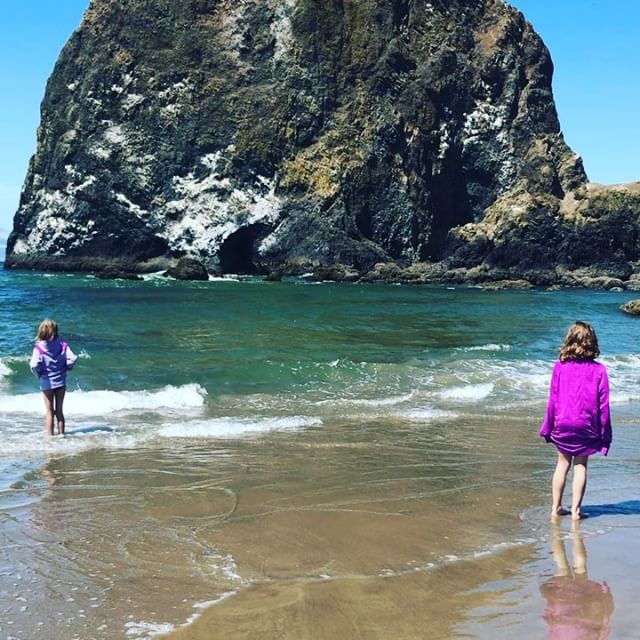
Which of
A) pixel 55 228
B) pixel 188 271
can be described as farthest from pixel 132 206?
pixel 188 271

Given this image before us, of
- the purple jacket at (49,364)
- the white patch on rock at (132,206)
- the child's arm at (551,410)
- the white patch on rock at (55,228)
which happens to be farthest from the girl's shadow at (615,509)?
the white patch on rock at (55,228)

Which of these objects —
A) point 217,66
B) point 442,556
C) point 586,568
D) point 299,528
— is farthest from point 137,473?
point 217,66

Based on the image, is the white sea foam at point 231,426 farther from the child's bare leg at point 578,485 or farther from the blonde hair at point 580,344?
the blonde hair at point 580,344

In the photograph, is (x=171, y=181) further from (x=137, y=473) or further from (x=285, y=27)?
(x=137, y=473)

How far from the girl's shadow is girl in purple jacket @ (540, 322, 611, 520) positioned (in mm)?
298

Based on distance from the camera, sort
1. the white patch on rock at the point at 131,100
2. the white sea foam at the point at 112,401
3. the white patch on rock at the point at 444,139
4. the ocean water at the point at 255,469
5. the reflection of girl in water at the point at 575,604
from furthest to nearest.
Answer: the white patch on rock at the point at 444,139 < the white patch on rock at the point at 131,100 < the white sea foam at the point at 112,401 < the ocean water at the point at 255,469 < the reflection of girl in water at the point at 575,604

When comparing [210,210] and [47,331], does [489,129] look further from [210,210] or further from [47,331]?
[47,331]

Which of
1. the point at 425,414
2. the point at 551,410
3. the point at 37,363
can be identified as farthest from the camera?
the point at 425,414

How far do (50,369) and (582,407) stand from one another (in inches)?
292

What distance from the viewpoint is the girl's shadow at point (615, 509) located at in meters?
7.39

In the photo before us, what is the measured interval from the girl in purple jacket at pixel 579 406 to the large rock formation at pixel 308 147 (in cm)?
6828

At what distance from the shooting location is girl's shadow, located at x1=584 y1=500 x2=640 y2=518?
739 cm

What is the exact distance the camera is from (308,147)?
82.0m

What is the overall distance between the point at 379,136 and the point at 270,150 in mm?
11515
